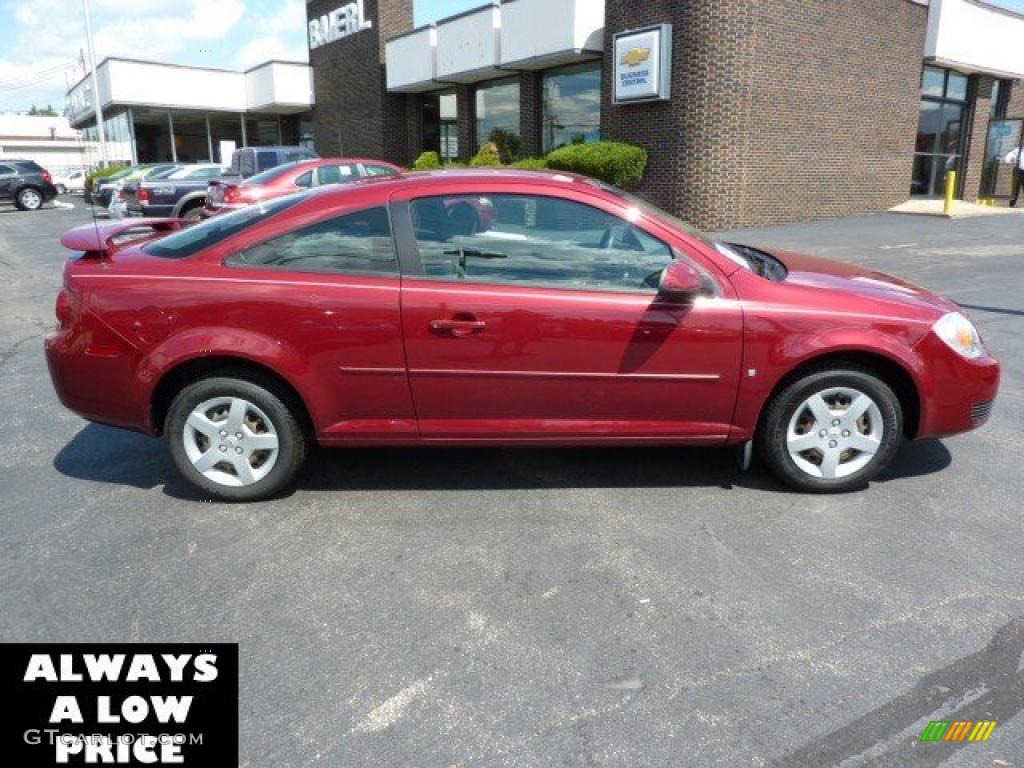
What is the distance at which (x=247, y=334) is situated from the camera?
368cm

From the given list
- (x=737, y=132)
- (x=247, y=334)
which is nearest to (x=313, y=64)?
(x=737, y=132)

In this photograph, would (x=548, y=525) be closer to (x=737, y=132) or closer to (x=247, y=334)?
(x=247, y=334)

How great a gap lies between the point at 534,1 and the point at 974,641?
60.0 feet

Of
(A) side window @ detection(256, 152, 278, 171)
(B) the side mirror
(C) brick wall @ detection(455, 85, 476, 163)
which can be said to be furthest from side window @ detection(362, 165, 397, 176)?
(B) the side mirror

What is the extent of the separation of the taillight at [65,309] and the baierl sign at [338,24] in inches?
946

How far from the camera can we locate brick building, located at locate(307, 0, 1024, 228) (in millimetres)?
15992

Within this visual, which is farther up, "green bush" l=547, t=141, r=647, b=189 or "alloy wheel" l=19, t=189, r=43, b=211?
"green bush" l=547, t=141, r=647, b=189

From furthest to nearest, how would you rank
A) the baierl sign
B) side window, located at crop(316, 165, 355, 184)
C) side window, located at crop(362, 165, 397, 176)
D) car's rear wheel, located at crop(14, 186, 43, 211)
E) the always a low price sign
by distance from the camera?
1. car's rear wheel, located at crop(14, 186, 43, 211)
2. the baierl sign
3. side window, located at crop(362, 165, 397, 176)
4. side window, located at crop(316, 165, 355, 184)
5. the always a low price sign

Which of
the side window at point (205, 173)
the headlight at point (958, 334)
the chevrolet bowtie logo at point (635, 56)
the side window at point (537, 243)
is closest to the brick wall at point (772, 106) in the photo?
the chevrolet bowtie logo at point (635, 56)

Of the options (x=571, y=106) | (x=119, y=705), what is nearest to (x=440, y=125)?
(x=571, y=106)

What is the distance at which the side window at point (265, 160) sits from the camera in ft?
60.4

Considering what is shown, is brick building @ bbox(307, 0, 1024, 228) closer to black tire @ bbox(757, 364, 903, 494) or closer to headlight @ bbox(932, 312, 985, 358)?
headlight @ bbox(932, 312, 985, 358)

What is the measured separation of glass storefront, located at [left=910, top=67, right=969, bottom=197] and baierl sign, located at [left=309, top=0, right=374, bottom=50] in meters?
16.5

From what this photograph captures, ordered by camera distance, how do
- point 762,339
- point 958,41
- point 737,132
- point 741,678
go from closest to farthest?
point 741,678, point 762,339, point 737,132, point 958,41
